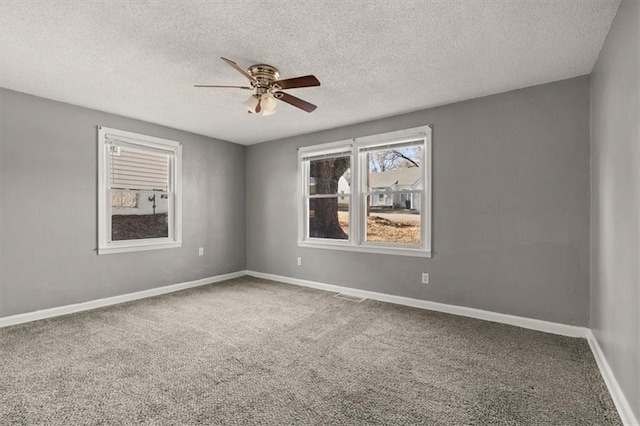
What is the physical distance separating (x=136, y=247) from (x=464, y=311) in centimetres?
420

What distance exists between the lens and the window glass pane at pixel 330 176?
4.76 m

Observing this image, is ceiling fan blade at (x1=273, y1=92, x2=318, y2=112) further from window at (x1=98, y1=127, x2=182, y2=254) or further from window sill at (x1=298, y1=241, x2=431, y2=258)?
window at (x1=98, y1=127, x2=182, y2=254)

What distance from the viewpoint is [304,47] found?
2.44 meters

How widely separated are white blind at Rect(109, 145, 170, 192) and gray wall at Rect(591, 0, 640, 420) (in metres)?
4.91

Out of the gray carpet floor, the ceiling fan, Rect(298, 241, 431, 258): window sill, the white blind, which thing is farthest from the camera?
the white blind

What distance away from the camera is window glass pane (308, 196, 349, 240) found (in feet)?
15.7

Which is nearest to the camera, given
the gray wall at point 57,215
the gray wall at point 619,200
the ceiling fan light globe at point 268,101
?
the gray wall at point 619,200

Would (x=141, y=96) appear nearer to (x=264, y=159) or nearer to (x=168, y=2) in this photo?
(x=168, y=2)

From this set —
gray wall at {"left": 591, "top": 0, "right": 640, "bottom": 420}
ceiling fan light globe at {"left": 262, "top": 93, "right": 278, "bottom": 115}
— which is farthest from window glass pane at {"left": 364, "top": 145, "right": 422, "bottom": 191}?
ceiling fan light globe at {"left": 262, "top": 93, "right": 278, "bottom": 115}

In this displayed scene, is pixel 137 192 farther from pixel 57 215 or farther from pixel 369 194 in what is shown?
pixel 369 194

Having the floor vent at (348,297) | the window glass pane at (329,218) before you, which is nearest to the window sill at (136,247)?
the window glass pane at (329,218)

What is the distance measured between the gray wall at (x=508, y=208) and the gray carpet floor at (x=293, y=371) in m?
0.38

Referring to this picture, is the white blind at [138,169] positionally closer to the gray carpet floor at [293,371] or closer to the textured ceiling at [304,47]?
the textured ceiling at [304,47]

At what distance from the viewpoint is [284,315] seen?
362 centimetres
